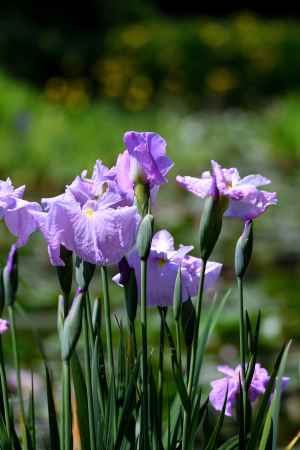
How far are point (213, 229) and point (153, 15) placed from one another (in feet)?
35.2

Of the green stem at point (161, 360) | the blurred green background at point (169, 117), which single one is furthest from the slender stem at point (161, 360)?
the blurred green background at point (169, 117)

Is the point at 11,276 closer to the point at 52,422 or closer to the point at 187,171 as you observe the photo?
the point at 52,422

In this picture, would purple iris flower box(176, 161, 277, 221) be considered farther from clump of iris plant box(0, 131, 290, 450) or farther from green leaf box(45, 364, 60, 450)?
green leaf box(45, 364, 60, 450)

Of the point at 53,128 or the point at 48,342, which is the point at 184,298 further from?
the point at 53,128

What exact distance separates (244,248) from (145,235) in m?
0.12

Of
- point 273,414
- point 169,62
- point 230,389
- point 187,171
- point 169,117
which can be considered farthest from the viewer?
point 169,62

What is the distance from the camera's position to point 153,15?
11273 millimetres

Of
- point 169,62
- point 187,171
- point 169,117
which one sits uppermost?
point 169,62

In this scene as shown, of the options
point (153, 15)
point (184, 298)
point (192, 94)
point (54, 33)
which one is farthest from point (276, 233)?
point (153, 15)

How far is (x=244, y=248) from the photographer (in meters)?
0.91

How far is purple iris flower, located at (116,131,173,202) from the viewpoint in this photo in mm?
896

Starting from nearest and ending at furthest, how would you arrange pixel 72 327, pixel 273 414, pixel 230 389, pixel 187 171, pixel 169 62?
pixel 72 327, pixel 273 414, pixel 230 389, pixel 187 171, pixel 169 62

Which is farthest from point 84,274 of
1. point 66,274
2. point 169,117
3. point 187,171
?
point 169,117

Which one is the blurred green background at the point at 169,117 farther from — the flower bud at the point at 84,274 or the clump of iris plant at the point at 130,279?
the flower bud at the point at 84,274
